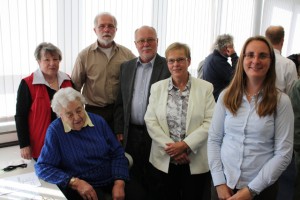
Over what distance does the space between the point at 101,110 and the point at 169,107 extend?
904mm

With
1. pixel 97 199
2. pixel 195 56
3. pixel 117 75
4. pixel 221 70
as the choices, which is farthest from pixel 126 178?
pixel 195 56

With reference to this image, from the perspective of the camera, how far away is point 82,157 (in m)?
1.86

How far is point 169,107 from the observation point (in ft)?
A: 6.49

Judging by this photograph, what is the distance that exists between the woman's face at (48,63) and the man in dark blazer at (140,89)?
580mm

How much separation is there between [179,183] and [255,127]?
0.90 meters

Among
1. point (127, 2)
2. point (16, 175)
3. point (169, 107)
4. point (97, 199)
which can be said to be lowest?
point (97, 199)

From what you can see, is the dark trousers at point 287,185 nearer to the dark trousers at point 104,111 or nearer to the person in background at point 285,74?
the person in background at point 285,74

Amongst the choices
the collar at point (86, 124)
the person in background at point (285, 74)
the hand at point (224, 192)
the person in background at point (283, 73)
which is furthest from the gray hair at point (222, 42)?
the hand at point (224, 192)

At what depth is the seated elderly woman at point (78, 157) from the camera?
1760mm

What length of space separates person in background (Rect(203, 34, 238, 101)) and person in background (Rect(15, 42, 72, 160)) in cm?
181

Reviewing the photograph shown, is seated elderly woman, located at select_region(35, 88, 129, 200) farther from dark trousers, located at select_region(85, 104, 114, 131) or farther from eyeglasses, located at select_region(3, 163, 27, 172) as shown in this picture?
dark trousers, located at select_region(85, 104, 114, 131)

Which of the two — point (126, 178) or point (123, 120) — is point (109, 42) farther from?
point (126, 178)

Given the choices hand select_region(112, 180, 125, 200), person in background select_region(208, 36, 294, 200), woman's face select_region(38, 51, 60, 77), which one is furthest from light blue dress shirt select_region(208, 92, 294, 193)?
woman's face select_region(38, 51, 60, 77)

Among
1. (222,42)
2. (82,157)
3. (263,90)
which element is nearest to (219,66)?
(222,42)
